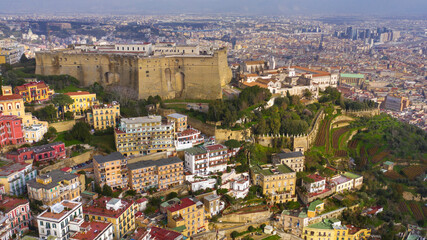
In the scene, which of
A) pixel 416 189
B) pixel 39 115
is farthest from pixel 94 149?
pixel 416 189

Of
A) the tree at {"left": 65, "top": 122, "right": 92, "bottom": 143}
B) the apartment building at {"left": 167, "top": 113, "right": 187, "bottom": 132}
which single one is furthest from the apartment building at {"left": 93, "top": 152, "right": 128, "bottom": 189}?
the apartment building at {"left": 167, "top": 113, "right": 187, "bottom": 132}

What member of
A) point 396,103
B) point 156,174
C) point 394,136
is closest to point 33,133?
point 156,174

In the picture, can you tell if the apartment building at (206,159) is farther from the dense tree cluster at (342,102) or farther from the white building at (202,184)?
the dense tree cluster at (342,102)

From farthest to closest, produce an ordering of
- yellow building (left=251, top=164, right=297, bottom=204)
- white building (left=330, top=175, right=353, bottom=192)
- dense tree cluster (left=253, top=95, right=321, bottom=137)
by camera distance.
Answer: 1. dense tree cluster (left=253, top=95, right=321, bottom=137)
2. white building (left=330, top=175, right=353, bottom=192)
3. yellow building (left=251, top=164, right=297, bottom=204)

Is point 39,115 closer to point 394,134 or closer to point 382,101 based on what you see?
point 394,134

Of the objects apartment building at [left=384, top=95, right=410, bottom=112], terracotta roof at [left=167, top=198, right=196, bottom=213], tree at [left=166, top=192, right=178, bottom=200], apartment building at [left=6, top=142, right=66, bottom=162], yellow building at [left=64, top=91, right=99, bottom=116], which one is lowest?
apartment building at [left=384, top=95, right=410, bottom=112]

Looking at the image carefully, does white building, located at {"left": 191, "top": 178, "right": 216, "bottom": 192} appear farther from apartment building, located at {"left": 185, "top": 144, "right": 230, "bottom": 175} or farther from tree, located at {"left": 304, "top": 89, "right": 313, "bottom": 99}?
tree, located at {"left": 304, "top": 89, "right": 313, "bottom": 99}
